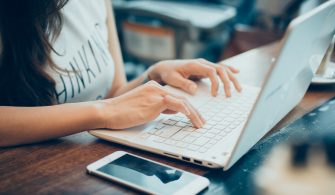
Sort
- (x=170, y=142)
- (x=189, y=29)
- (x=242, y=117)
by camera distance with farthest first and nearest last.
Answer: (x=189, y=29), (x=242, y=117), (x=170, y=142)

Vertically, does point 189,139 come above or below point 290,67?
below

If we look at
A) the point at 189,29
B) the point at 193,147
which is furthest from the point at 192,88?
the point at 189,29

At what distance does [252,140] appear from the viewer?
70 centimetres

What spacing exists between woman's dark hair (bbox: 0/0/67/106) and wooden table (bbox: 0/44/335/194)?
0.70 ft

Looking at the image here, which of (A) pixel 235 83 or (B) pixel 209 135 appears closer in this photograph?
(B) pixel 209 135

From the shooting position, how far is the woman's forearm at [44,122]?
768 mm

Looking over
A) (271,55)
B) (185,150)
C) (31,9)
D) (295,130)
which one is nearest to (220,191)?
(185,150)

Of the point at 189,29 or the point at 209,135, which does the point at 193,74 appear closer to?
the point at 209,135

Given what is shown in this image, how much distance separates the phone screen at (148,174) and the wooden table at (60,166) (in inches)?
0.8

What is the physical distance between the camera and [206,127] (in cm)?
79

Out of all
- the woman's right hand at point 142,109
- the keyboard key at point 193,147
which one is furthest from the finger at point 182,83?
the keyboard key at point 193,147

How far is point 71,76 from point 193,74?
0.29 m

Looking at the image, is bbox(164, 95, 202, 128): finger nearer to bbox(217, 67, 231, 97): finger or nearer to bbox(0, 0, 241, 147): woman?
bbox(0, 0, 241, 147): woman

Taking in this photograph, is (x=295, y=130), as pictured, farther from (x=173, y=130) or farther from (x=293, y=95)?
(x=173, y=130)
